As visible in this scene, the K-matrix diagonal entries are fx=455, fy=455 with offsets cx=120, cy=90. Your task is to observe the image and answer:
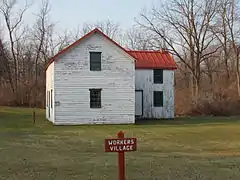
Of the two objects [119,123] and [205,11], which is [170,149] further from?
[205,11]

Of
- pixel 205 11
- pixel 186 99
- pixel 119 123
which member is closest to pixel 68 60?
pixel 119 123

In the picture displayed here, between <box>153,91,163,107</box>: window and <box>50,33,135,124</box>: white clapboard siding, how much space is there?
662 centimetres

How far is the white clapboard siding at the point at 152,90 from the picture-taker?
38.0 meters

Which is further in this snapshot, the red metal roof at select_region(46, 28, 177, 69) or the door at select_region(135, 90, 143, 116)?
the red metal roof at select_region(46, 28, 177, 69)

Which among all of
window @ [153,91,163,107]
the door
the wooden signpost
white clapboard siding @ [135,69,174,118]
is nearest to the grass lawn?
the wooden signpost

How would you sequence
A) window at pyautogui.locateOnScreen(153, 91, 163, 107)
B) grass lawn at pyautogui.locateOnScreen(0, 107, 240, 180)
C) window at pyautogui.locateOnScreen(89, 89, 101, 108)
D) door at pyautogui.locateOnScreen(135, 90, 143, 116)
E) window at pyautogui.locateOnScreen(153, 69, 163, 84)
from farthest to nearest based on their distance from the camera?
window at pyautogui.locateOnScreen(153, 69, 163, 84), window at pyautogui.locateOnScreen(153, 91, 163, 107), door at pyautogui.locateOnScreen(135, 90, 143, 116), window at pyautogui.locateOnScreen(89, 89, 101, 108), grass lawn at pyautogui.locateOnScreen(0, 107, 240, 180)

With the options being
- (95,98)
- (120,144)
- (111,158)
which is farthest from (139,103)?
(120,144)

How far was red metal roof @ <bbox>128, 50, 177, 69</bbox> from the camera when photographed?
125 feet

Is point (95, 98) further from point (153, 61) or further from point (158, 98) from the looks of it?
point (153, 61)

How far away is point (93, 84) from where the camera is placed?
31.5 m

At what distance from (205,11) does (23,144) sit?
38695mm

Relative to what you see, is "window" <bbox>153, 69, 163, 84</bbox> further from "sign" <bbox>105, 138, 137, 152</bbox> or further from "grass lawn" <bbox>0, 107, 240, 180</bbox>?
"sign" <bbox>105, 138, 137, 152</bbox>

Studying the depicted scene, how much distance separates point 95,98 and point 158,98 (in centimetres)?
834

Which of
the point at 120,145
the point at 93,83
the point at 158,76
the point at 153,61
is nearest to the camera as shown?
the point at 120,145
